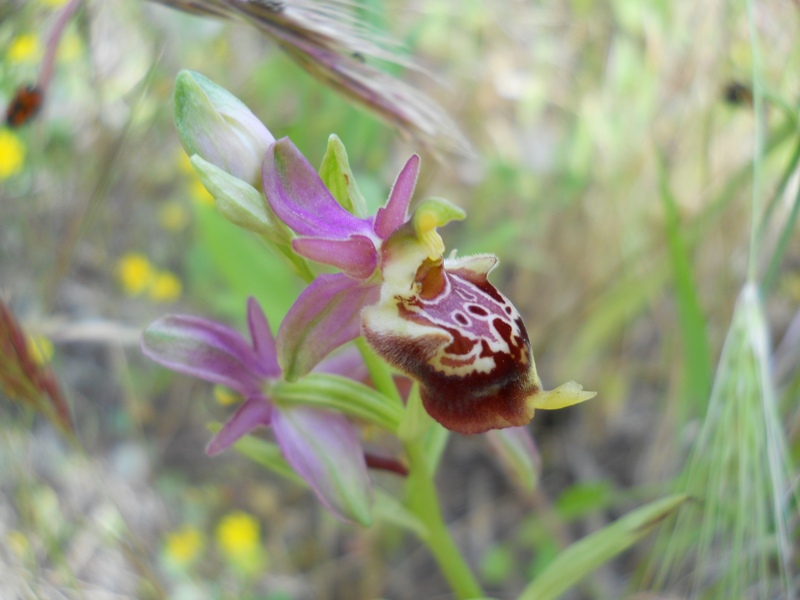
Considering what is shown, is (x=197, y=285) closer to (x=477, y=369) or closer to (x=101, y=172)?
(x=101, y=172)

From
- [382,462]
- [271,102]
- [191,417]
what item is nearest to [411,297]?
[382,462]

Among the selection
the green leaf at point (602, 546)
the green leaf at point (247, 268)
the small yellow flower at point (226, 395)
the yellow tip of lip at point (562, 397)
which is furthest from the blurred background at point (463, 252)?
the yellow tip of lip at point (562, 397)

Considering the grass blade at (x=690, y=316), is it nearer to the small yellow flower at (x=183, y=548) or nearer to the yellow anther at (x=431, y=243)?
the yellow anther at (x=431, y=243)

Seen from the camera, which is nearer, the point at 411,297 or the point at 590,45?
the point at 411,297

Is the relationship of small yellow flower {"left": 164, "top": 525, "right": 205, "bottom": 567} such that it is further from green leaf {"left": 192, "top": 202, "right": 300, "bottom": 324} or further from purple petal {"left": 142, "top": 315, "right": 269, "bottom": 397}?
purple petal {"left": 142, "top": 315, "right": 269, "bottom": 397}

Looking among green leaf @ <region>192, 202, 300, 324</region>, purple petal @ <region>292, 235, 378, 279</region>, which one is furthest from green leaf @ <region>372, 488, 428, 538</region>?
green leaf @ <region>192, 202, 300, 324</region>

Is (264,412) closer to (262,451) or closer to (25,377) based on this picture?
(262,451)

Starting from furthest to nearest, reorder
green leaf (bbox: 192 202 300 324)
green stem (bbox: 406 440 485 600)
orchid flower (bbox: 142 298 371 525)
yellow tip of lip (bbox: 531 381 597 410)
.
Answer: green leaf (bbox: 192 202 300 324)
green stem (bbox: 406 440 485 600)
orchid flower (bbox: 142 298 371 525)
yellow tip of lip (bbox: 531 381 597 410)
